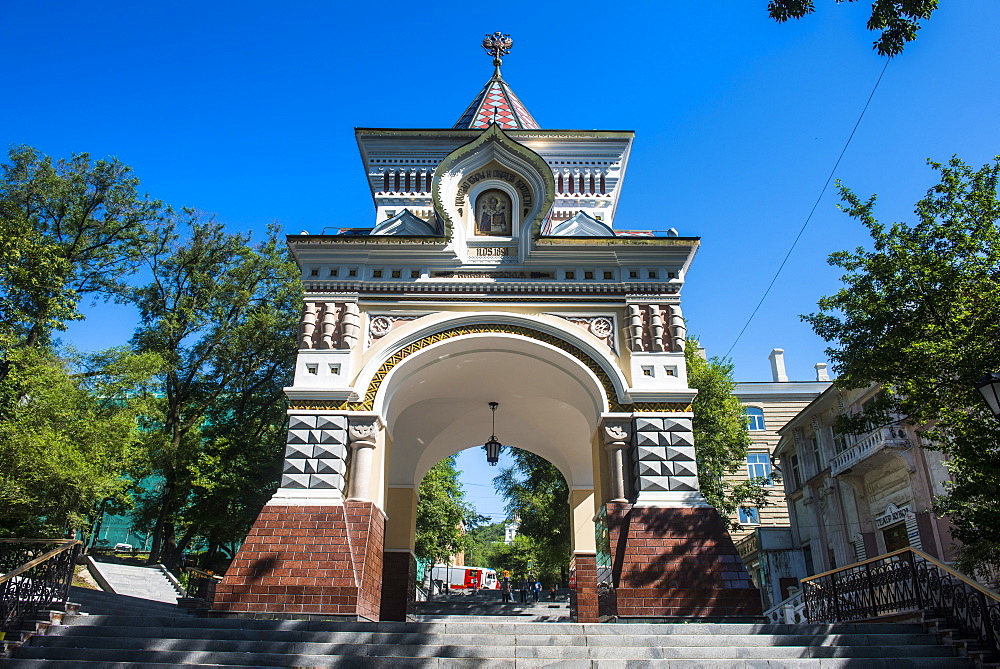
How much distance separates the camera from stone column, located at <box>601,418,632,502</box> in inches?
447

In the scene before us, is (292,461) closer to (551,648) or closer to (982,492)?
(551,648)

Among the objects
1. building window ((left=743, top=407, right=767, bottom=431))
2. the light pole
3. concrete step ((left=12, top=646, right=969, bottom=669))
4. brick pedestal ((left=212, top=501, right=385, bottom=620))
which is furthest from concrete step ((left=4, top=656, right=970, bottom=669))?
building window ((left=743, top=407, right=767, bottom=431))

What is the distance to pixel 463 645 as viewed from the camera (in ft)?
23.9

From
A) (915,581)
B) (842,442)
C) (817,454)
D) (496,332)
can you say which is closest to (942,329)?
(915,581)

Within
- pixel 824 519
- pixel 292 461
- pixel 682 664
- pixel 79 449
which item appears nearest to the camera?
pixel 682 664

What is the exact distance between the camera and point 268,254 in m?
27.3

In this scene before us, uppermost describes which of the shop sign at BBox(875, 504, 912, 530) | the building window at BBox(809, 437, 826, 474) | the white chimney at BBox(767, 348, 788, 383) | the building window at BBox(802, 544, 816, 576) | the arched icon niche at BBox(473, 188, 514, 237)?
the white chimney at BBox(767, 348, 788, 383)

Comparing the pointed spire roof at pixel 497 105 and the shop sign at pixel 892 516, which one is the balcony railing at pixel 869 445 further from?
the pointed spire roof at pixel 497 105

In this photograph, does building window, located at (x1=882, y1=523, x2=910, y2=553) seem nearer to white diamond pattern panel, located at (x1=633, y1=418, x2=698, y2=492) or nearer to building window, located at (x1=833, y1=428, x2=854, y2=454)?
building window, located at (x1=833, y1=428, x2=854, y2=454)

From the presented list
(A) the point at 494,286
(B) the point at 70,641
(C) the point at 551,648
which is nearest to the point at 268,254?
(A) the point at 494,286

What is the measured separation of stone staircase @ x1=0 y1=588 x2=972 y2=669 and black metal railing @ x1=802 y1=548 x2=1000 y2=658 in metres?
0.37

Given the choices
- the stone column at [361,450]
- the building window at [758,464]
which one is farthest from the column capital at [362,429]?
the building window at [758,464]

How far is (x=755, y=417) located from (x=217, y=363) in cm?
2317

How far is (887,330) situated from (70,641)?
1250 cm
